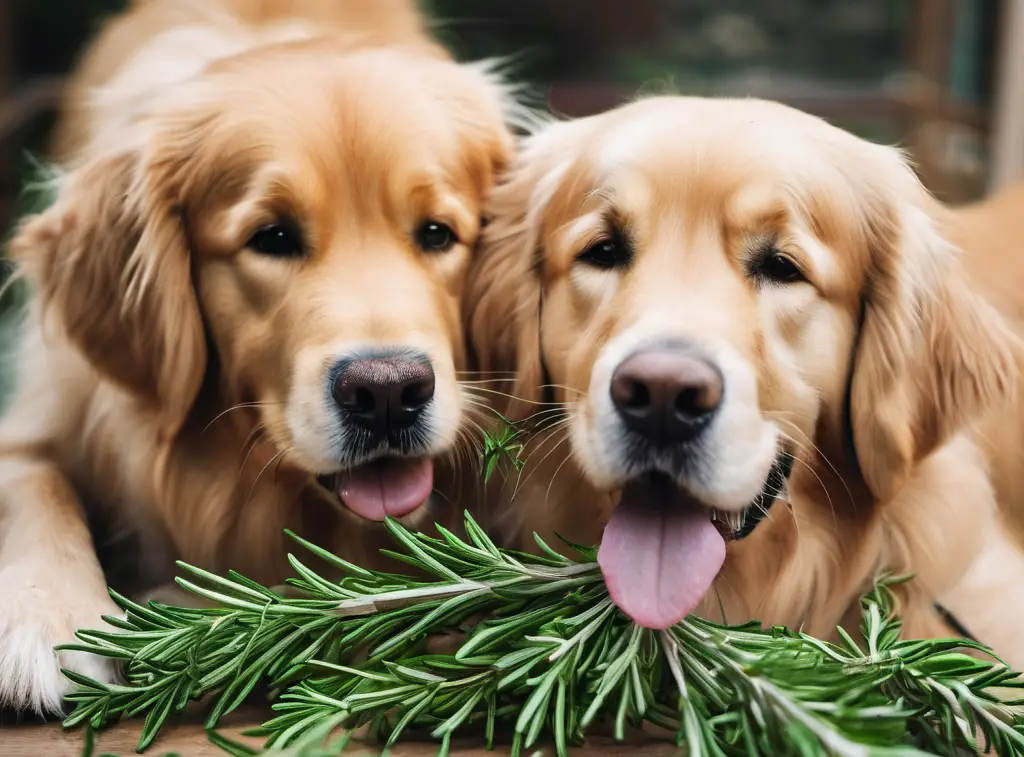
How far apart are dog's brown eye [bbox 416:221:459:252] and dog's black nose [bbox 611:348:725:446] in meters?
0.68

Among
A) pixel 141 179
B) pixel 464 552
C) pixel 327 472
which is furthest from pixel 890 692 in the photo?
pixel 141 179

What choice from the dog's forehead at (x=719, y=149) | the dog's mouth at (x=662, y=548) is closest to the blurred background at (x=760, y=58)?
the dog's forehead at (x=719, y=149)

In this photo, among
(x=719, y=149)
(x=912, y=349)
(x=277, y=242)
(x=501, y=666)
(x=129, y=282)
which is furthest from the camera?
(x=129, y=282)

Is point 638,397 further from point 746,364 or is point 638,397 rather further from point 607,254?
point 607,254

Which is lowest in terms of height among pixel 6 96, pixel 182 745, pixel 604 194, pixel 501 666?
pixel 6 96

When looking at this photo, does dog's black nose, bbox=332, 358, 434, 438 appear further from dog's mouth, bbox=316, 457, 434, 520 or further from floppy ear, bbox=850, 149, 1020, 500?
floppy ear, bbox=850, 149, 1020, 500

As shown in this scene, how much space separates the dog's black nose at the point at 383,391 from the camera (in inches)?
74.0

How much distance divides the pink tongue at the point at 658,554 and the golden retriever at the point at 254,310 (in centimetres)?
42

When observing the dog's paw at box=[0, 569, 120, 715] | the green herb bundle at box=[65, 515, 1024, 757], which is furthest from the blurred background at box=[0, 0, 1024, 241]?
the dog's paw at box=[0, 569, 120, 715]

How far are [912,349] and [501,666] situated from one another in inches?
39.4

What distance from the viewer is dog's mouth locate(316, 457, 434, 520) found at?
2.01 m

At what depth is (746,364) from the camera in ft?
5.50

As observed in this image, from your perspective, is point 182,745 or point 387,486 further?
point 387,486

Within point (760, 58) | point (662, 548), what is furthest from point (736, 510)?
point (760, 58)
